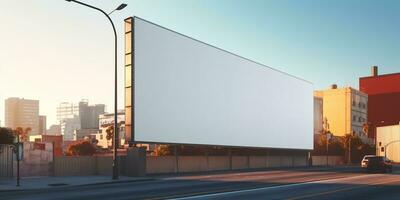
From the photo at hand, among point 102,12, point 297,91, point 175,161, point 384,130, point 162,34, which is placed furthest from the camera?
point 384,130

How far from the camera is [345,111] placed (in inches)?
5374

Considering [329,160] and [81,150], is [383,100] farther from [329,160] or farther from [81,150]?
[81,150]

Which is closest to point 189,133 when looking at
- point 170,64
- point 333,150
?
point 170,64

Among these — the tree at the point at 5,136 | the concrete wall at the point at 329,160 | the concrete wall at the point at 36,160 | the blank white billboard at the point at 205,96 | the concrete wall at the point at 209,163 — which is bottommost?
the concrete wall at the point at 329,160

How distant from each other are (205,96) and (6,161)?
1963cm

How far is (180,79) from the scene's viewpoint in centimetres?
4600

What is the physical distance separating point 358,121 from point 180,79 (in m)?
103

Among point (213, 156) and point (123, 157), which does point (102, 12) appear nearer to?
point (123, 157)

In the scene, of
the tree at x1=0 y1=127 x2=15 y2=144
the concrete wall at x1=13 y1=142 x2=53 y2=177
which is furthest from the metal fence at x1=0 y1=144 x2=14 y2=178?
the tree at x1=0 y1=127 x2=15 y2=144

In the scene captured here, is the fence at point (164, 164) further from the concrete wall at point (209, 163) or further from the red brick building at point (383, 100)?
the red brick building at point (383, 100)

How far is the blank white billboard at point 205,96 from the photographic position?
42.3m

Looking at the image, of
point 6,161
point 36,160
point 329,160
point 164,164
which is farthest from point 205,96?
point 329,160

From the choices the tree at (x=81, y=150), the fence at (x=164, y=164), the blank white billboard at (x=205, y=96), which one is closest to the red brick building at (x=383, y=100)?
the tree at (x=81, y=150)

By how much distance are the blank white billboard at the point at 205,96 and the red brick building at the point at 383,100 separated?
293 feet
